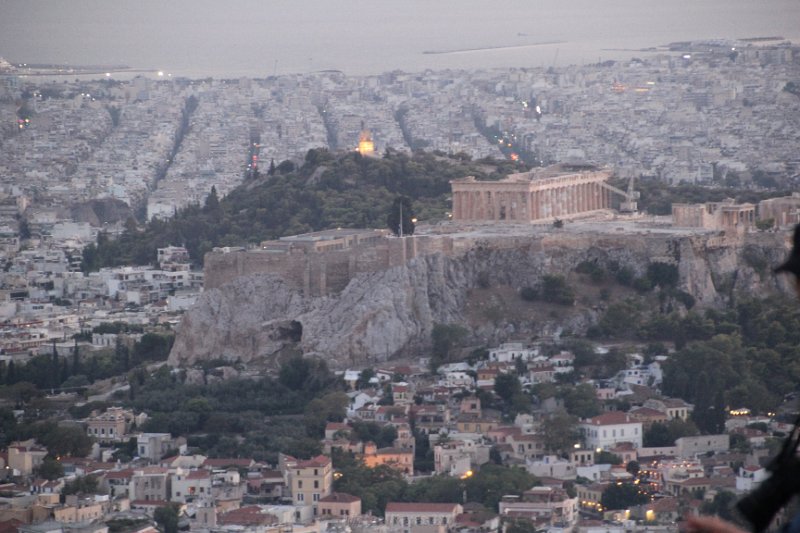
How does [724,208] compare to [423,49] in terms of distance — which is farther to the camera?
[423,49]

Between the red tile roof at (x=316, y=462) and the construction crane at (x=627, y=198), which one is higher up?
the construction crane at (x=627, y=198)

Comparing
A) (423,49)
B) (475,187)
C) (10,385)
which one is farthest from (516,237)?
(423,49)

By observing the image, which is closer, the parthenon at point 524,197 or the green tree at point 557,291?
the green tree at point 557,291

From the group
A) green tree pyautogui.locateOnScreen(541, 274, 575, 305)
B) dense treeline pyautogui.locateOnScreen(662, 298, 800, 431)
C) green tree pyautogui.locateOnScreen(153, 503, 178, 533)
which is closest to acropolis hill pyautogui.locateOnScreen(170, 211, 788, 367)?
green tree pyautogui.locateOnScreen(541, 274, 575, 305)

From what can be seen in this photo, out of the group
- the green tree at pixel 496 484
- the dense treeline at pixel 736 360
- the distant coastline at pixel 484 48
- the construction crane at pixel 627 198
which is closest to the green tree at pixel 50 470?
the green tree at pixel 496 484

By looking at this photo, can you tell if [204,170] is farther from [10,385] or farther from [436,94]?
[10,385]

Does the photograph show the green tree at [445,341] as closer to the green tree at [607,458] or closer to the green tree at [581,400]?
the green tree at [581,400]

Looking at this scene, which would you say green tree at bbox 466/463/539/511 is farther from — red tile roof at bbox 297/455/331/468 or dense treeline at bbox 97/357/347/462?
dense treeline at bbox 97/357/347/462
